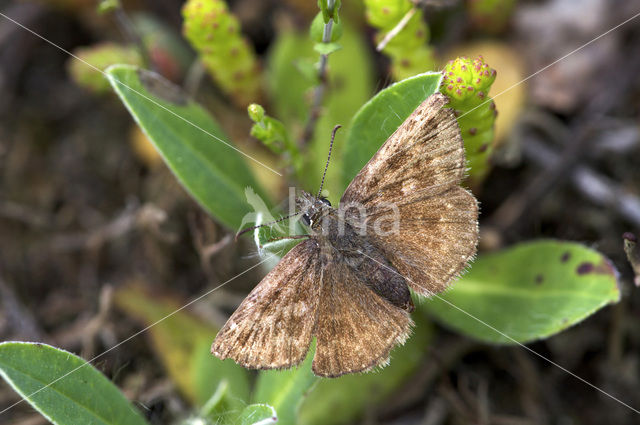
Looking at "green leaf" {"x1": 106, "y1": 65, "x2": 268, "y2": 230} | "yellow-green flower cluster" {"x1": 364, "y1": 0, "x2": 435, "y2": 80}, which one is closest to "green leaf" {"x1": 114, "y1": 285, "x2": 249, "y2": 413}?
"green leaf" {"x1": 106, "y1": 65, "x2": 268, "y2": 230}

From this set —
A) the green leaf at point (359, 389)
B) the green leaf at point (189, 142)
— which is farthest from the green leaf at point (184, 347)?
the green leaf at point (189, 142)

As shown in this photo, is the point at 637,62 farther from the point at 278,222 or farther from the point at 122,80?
the point at 122,80

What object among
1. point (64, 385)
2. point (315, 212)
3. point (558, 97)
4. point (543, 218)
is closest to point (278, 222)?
point (315, 212)

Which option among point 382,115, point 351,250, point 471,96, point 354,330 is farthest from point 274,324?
point 471,96

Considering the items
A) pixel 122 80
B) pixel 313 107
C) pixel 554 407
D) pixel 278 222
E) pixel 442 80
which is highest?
pixel 122 80

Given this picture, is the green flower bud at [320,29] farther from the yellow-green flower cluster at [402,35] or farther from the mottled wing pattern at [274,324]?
the mottled wing pattern at [274,324]

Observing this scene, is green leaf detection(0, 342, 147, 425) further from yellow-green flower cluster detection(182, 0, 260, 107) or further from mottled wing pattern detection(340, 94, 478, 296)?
yellow-green flower cluster detection(182, 0, 260, 107)
